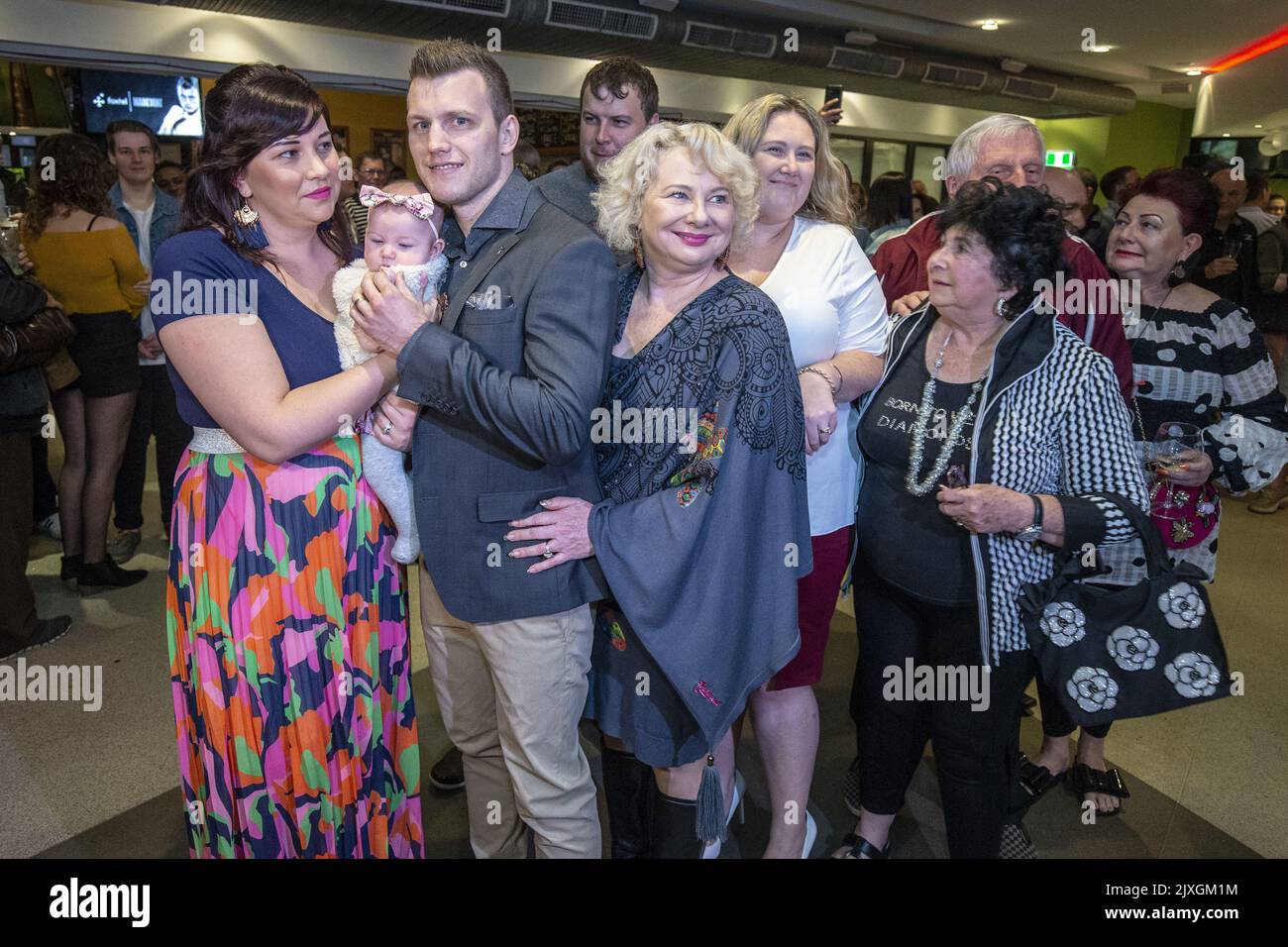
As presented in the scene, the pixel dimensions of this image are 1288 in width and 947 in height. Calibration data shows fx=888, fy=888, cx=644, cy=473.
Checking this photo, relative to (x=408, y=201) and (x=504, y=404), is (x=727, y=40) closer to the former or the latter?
(x=408, y=201)

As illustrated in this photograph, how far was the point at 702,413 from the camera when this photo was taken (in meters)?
1.68

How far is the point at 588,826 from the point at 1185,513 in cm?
179

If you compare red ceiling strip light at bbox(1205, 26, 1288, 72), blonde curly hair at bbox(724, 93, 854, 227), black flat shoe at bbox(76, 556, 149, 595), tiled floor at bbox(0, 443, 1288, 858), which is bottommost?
tiled floor at bbox(0, 443, 1288, 858)

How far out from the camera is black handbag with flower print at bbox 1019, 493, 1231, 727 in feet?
6.32

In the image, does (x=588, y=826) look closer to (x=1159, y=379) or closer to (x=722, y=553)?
(x=722, y=553)

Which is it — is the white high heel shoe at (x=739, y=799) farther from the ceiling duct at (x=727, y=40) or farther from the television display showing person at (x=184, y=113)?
the television display showing person at (x=184, y=113)

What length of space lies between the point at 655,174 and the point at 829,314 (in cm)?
65

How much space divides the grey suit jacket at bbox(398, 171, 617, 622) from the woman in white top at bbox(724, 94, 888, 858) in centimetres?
68

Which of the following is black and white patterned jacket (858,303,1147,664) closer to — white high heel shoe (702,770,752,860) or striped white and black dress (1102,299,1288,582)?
striped white and black dress (1102,299,1288,582)

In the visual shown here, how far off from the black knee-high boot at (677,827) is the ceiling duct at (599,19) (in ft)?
19.7

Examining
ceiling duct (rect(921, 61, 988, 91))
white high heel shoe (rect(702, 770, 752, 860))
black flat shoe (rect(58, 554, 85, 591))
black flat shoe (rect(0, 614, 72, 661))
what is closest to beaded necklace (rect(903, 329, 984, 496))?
white high heel shoe (rect(702, 770, 752, 860))
